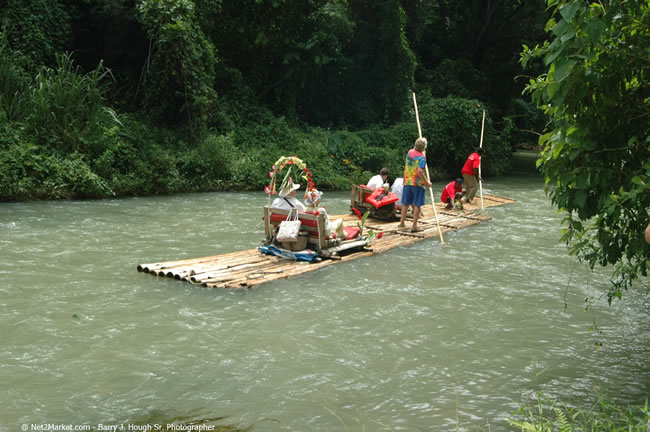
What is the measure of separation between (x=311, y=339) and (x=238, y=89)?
15.8 metres

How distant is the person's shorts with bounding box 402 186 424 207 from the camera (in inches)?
435

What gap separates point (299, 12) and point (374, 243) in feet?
43.5

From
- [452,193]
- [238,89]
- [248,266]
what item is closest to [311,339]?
[248,266]

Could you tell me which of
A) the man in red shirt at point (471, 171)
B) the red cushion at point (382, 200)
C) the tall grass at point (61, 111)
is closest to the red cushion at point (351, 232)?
the red cushion at point (382, 200)

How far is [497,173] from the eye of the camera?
24.1m

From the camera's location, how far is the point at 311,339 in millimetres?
6449

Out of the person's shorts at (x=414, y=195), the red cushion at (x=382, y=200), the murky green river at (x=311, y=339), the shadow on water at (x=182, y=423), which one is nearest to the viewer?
the shadow on water at (x=182, y=423)

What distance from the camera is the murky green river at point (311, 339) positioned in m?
4.97

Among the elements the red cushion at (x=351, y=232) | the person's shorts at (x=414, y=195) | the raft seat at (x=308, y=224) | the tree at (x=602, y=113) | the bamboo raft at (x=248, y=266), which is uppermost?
the tree at (x=602, y=113)

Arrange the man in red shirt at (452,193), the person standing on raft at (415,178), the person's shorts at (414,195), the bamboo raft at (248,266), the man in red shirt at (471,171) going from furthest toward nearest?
the man in red shirt at (471,171) < the man in red shirt at (452,193) < the person's shorts at (414,195) < the person standing on raft at (415,178) < the bamboo raft at (248,266)

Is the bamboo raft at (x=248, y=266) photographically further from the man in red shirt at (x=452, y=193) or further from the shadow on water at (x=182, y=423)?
the man in red shirt at (x=452, y=193)

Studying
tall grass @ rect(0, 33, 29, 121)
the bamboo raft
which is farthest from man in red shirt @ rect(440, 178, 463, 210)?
tall grass @ rect(0, 33, 29, 121)

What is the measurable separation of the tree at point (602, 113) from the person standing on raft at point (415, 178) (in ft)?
17.3

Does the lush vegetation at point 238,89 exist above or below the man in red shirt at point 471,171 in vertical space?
above
